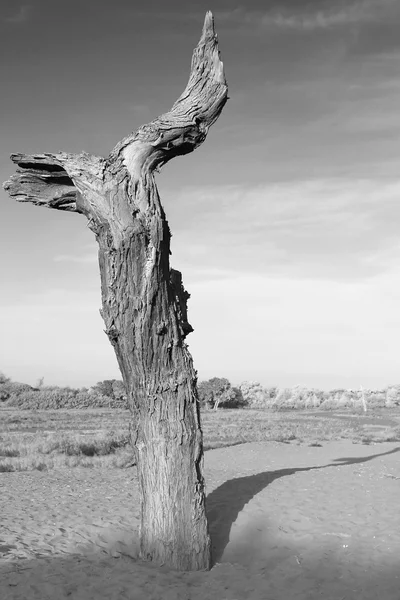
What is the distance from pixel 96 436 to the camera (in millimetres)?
26672

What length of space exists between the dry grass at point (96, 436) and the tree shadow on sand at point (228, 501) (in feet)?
21.7

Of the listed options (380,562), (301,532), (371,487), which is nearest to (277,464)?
(371,487)

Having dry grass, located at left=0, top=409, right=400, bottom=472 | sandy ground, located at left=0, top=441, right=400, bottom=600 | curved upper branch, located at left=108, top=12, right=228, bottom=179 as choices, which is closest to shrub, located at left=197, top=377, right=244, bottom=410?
dry grass, located at left=0, top=409, right=400, bottom=472

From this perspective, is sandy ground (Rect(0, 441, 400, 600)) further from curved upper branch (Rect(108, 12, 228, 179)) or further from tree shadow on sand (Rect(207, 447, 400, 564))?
curved upper branch (Rect(108, 12, 228, 179))

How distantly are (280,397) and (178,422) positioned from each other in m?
65.6

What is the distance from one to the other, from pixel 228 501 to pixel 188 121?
6.52m

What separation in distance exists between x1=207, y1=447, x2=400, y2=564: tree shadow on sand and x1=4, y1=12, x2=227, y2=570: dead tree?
50.7 inches

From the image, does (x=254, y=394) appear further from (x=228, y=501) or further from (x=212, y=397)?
(x=228, y=501)

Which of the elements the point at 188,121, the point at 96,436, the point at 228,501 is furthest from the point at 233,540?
the point at 96,436

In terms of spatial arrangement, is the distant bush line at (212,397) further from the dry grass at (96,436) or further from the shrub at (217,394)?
the dry grass at (96,436)

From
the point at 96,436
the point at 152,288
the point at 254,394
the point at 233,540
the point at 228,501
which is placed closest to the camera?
the point at 152,288

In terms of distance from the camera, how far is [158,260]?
6.89 meters

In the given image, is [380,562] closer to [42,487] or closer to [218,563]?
[218,563]

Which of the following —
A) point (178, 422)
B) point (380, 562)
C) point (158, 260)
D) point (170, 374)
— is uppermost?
point (158, 260)
